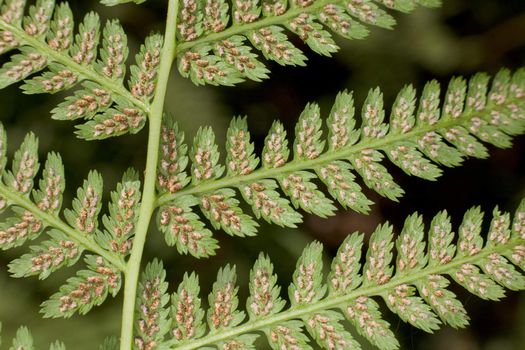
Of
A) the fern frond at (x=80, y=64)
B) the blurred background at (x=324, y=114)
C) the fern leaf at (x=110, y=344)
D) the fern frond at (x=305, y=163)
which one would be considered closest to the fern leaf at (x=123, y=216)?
the fern frond at (x=305, y=163)

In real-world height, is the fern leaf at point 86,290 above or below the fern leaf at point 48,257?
below

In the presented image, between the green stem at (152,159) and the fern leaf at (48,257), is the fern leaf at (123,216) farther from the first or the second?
the fern leaf at (48,257)

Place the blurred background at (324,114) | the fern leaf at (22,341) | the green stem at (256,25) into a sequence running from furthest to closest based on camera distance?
the blurred background at (324,114) → the green stem at (256,25) → the fern leaf at (22,341)

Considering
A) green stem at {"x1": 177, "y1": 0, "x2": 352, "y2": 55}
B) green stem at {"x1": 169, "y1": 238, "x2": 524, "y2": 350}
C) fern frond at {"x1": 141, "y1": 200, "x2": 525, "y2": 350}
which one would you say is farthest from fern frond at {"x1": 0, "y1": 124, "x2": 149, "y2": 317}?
green stem at {"x1": 177, "y1": 0, "x2": 352, "y2": 55}

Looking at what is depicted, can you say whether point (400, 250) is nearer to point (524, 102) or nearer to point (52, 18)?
point (524, 102)

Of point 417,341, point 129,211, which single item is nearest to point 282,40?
point 129,211

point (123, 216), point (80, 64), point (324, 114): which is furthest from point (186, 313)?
point (324, 114)
